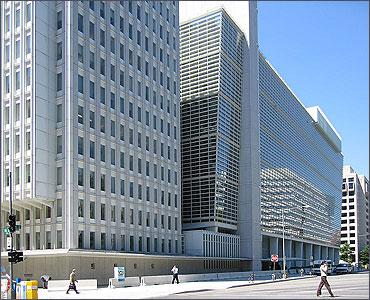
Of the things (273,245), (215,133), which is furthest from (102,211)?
(273,245)

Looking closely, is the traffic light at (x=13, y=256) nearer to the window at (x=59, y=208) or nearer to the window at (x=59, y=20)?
the window at (x=59, y=208)

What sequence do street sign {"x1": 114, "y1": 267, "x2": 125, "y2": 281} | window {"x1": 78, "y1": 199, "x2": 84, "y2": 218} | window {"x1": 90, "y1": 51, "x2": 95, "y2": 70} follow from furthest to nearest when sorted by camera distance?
window {"x1": 90, "y1": 51, "x2": 95, "y2": 70} < window {"x1": 78, "y1": 199, "x2": 84, "y2": 218} < street sign {"x1": 114, "y1": 267, "x2": 125, "y2": 281}

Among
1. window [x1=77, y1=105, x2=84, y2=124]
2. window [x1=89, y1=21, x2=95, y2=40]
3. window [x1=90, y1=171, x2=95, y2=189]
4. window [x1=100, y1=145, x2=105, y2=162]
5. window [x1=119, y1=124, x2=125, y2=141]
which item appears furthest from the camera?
window [x1=119, y1=124, x2=125, y2=141]

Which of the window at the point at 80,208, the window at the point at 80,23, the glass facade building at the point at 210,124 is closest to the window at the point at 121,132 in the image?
the window at the point at 80,208

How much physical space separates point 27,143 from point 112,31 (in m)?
16.3

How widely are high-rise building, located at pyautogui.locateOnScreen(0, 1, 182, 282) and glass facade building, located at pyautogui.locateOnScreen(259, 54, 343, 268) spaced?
117 ft

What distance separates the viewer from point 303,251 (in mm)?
130875

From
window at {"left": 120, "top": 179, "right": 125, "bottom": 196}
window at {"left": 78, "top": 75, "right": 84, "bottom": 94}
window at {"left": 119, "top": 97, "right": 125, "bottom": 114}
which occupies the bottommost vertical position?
window at {"left": 120, "top": 179, "right": 125, "bottom": 196}

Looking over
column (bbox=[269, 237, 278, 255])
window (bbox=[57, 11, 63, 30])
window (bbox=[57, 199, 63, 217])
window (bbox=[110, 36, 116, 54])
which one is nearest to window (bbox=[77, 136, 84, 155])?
window (bbox=[57, 199, 63, 217])

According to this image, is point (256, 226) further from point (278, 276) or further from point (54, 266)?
point (54, 266)

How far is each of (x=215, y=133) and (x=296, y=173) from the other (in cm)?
4393

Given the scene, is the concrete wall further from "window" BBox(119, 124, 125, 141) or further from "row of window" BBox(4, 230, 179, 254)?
"window" BBox(119, 124, 125, 141)

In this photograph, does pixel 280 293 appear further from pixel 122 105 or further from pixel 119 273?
pixel 122 105

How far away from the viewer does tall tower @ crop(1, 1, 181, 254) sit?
53.9 meters
